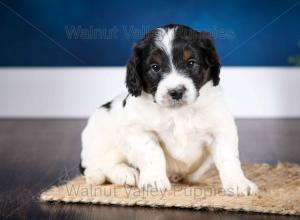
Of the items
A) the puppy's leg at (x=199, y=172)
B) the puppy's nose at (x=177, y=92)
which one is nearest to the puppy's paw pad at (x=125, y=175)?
the puppy's leg at (x=199, y=172)

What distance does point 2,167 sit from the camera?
4844 mm

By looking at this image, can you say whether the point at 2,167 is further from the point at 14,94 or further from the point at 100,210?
the point at 14,94

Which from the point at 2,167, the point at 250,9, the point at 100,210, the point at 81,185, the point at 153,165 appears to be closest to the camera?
the point at 100,210

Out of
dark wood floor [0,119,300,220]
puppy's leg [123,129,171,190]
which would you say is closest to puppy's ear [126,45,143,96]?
puppy's leg [123,129,171,190]

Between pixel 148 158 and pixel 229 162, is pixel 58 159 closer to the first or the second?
pixel 148 158

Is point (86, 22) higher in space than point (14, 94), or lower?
higher

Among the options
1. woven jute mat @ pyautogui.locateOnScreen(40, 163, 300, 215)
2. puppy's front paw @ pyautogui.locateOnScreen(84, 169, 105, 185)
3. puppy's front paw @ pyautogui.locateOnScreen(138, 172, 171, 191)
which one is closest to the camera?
woven jute mat @ pyautogui.locateOnScreen(40, 163, 300, 215)

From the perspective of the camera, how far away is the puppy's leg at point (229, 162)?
3551 mm

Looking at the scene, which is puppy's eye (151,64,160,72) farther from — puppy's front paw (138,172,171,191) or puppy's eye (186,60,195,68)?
puppy's front paw (138,172,171,191)

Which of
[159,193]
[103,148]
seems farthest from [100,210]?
[103,148]

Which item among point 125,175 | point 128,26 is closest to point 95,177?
point 125,175

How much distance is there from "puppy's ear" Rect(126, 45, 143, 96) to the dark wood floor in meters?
0.72

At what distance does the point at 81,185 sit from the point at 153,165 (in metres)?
0.56

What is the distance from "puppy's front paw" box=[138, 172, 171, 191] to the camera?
12.0 ft
